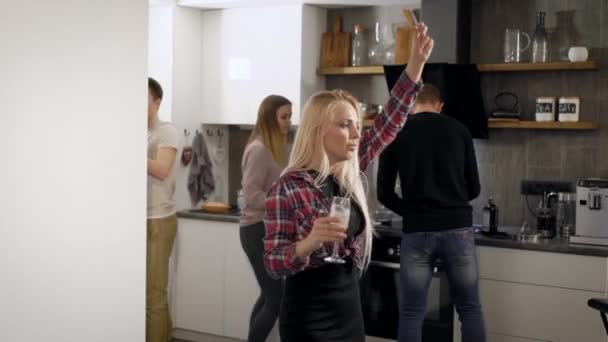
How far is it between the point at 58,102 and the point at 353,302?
98 cm

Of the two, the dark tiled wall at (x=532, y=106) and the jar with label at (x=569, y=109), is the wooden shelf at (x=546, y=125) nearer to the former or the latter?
the jar with label at (x=569, y=109)

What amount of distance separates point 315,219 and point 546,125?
8.78ft

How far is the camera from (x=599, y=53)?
15.3 ft

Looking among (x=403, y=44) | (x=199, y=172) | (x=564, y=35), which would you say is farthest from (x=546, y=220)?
(x=199, y=172)

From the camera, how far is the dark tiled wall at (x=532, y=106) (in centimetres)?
469

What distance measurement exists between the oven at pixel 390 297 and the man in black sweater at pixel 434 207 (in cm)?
40

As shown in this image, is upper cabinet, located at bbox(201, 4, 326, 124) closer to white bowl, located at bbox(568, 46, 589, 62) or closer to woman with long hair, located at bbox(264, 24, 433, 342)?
white bowl, located at bbox(568, 46, 589, 62)

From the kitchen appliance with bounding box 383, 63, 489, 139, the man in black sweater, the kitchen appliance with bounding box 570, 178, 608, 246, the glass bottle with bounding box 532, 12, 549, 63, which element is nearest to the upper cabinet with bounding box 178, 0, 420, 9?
the kitchen appliance with bounding box 383, 63, 489, 139

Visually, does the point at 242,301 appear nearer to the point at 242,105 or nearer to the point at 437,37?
the point at 242,105

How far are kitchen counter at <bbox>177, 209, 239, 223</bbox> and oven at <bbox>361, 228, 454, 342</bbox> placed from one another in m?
0.90

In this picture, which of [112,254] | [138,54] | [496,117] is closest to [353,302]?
[112,254]

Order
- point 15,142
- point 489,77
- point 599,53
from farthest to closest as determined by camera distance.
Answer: point 489,77, point 599,53, point 15,142

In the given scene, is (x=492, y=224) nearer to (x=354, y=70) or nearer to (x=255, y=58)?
(x=354, y=70)

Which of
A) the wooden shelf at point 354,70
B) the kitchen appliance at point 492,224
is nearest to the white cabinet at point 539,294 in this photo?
the kitchen appliance at point 492,224
